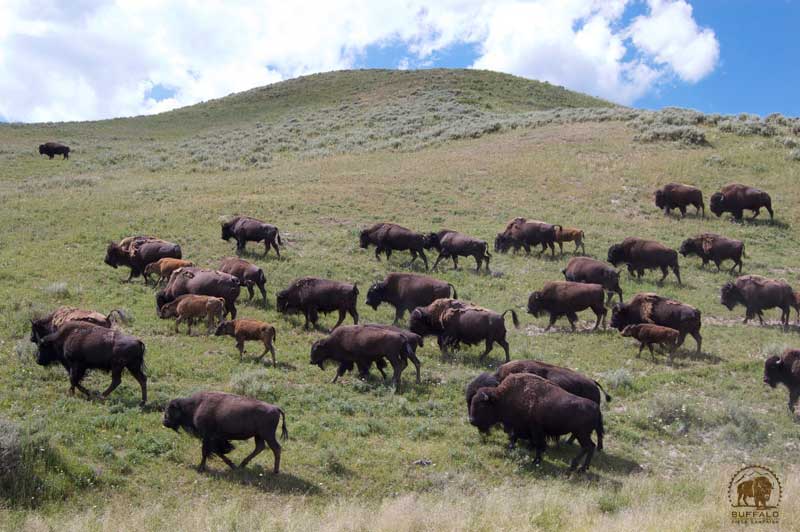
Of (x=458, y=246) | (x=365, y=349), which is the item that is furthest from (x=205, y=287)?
(x=458, y=246)

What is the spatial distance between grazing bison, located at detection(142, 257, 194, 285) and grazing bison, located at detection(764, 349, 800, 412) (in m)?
15.7

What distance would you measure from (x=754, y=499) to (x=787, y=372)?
6713 mm

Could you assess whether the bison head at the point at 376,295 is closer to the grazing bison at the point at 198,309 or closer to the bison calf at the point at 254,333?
the grazing bison at the point at 198,309

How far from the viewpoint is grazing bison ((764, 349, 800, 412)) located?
14102mm

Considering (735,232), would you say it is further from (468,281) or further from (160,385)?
(160,385)

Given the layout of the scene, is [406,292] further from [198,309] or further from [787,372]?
[787,372]

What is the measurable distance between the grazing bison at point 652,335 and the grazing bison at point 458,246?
7817 mm

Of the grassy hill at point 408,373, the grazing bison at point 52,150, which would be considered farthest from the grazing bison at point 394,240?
the grazing bison at point 52,150

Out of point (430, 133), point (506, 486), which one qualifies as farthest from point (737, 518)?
point (430, 133)

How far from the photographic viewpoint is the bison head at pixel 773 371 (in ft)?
48.1

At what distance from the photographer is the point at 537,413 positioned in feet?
36.7

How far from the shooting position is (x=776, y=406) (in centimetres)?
1433

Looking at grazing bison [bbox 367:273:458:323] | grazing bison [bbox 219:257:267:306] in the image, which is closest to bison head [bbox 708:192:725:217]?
grazing bison [bbox 367:273:458:323]

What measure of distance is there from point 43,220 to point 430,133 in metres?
34.1
